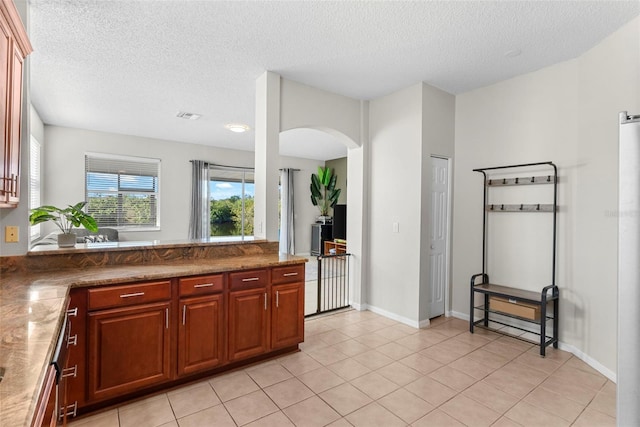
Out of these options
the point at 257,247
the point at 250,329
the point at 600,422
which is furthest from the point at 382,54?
the point at 600,422

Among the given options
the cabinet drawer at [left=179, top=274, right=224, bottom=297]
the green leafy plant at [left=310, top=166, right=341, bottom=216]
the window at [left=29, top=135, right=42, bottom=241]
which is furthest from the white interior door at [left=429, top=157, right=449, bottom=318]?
the window at [left=29, top=135, right=42, bottom=241]

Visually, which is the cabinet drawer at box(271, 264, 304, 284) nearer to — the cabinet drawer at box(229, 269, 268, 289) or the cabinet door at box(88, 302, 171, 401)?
the cabinet drawer at box(229, 269, 268, 289)

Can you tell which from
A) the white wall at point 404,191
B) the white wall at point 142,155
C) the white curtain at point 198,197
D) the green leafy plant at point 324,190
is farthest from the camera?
the green leafy plant at point 324,190

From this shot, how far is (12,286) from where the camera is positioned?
194cm

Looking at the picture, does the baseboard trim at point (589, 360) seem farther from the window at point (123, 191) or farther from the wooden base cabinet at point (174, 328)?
the window at point (123, 191)

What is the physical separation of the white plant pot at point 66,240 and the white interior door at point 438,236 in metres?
3.59

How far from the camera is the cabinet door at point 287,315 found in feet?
9.50

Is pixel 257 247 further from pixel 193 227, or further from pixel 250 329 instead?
pixel 193 227

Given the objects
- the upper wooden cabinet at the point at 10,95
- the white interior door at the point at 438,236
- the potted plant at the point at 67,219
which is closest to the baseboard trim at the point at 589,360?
the white interior door at the point at 438,236

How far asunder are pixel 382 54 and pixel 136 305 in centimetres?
296

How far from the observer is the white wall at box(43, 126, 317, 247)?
575 cm

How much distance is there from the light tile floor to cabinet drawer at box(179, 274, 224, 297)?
0.73 m

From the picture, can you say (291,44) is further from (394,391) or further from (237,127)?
(394,391)

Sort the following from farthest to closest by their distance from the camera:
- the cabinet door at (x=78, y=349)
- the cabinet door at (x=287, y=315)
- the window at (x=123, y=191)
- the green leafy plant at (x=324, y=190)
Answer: the green leafy plant at (x=324, y=190), the window at (x=123, y=191), the cabinet door at (x=287, y=315), the cabinet door at (x=78, y=349)
